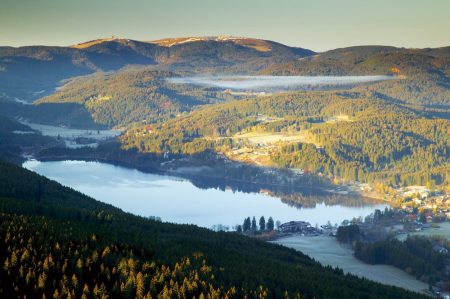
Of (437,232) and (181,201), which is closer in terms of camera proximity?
(437,232)

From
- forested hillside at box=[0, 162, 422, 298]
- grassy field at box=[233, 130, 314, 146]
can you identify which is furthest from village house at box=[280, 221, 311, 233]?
grassy field at box=[233, 130, 314, 146]

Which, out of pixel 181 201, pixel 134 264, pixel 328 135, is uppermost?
pixel 134 264

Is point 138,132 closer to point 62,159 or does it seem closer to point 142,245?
point 62,159

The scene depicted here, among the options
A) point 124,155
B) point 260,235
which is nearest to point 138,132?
point 124,155

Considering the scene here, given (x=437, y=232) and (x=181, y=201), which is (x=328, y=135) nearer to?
(x=181, y=201)

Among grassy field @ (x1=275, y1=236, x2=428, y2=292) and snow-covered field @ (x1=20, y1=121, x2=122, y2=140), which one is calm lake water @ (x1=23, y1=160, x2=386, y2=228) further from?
snow-covered field @ (x1=20, y1=121, x2=122, y2=140)

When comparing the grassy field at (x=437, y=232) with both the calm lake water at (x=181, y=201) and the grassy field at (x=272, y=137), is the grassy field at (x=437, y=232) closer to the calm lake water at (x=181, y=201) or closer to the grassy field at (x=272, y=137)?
the calm lake water at (x=181, y=201)

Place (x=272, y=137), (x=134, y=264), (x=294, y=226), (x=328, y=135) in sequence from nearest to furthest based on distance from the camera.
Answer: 1. (x=134, y=264)
2. (x=294, y=226)
3. (x=328, y=135)
4. (x=272, y=137)

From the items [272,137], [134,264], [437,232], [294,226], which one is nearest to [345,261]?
[294,226]
